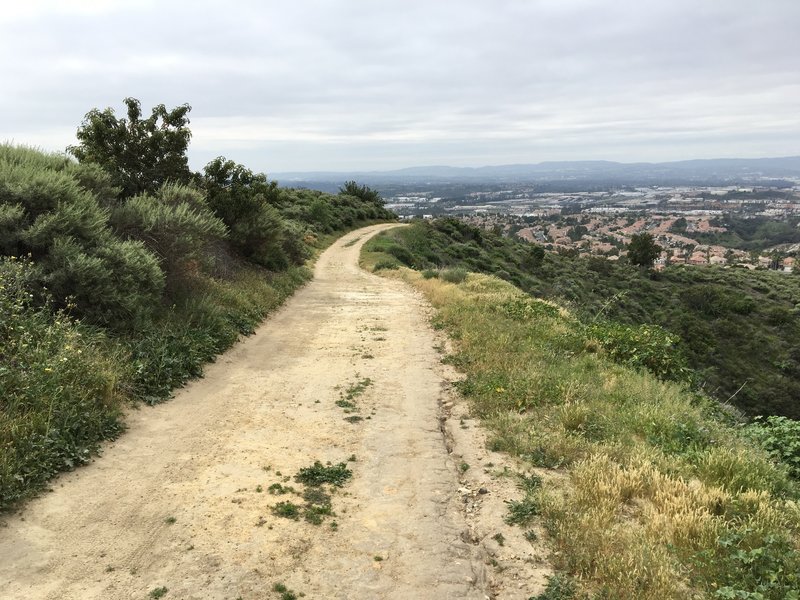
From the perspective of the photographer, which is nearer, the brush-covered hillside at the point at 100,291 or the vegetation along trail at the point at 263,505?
the vegetation along trail at the point at 263,505

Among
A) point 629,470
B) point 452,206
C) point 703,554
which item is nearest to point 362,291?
point 629,470

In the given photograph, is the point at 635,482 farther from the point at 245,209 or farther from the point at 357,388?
the point at 245,209

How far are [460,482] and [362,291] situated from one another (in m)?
12.5

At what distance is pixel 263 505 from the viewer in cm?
443

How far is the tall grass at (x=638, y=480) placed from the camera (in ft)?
11.1

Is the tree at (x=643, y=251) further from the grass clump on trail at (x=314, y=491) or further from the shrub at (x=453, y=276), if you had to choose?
the grass clump on trail at (x=314, y=491)

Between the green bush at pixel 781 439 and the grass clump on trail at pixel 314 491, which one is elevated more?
the grass clump on trail at pixel 314 491

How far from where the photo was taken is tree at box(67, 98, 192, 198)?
508 inches

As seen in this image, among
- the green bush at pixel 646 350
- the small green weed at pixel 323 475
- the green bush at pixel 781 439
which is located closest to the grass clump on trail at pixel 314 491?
the small green weed at pixel 323 475

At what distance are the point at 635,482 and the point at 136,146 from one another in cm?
1361

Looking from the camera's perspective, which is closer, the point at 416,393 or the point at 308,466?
the point at 308,466

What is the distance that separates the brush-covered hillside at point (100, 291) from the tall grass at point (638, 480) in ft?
14.0

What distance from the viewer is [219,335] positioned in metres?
9.34

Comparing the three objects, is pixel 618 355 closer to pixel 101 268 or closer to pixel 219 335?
pixel 219 335
